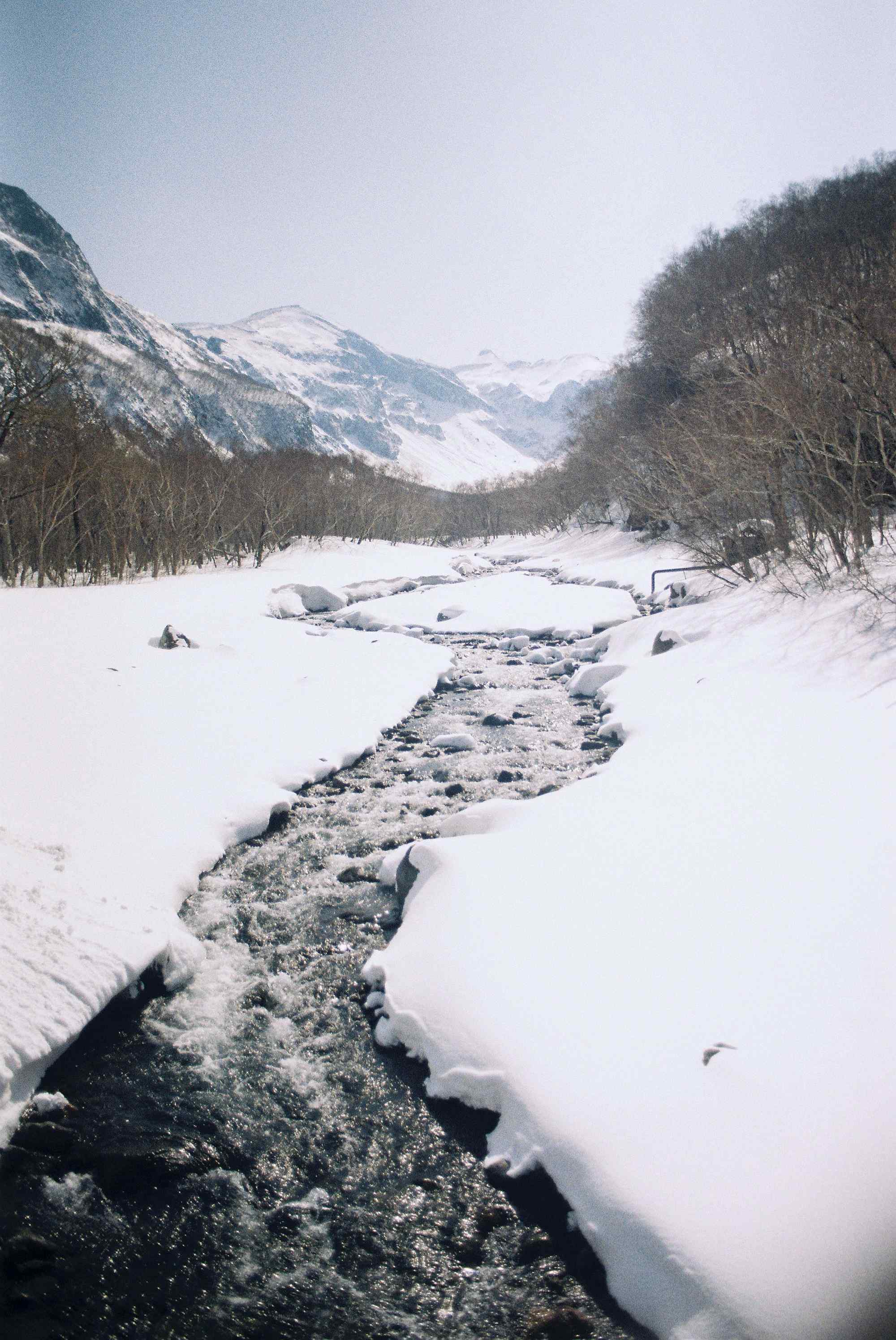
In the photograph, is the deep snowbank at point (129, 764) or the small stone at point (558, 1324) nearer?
the small stone at point (558, 1324)

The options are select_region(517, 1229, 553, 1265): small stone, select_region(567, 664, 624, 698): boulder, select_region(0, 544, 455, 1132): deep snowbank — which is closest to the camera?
select_region(517, 1229, 553, 1265): small stone

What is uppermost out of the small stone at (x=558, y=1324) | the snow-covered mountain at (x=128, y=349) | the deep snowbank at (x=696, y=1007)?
the snow-covered mountain at (x=128, y=349)

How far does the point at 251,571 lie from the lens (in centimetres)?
3466

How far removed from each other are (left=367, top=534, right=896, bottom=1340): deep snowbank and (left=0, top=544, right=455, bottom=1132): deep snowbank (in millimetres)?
Answer: 1961

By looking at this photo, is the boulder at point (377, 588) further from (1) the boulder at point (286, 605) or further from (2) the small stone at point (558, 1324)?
(2) the small stone at point (558, 1324)

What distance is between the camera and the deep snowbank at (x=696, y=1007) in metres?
2.27

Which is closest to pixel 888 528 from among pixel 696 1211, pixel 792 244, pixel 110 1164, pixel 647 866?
pixel 647 866

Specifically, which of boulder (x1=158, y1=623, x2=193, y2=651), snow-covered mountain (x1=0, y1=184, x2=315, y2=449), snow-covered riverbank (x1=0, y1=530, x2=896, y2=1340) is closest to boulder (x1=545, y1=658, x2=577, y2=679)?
snow-covered riverbank (x1=0, y1=530, x2=896, y2=1340)

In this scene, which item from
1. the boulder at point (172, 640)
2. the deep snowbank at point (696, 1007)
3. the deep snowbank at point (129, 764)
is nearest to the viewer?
the deep snowbank at point (696, 1007)

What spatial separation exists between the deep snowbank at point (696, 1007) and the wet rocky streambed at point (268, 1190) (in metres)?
0.24

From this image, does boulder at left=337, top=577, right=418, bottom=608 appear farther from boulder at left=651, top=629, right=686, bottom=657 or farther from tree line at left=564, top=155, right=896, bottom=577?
boulder at left=651, top=629, right=686, bottom=657

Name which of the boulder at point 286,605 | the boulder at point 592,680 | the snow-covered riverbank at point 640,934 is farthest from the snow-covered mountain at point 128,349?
the snow-covered riverbank at point 640,934

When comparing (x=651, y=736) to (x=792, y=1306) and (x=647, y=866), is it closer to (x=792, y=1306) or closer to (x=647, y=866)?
(x=647, y=866)

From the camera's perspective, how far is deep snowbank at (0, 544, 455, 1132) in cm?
385
